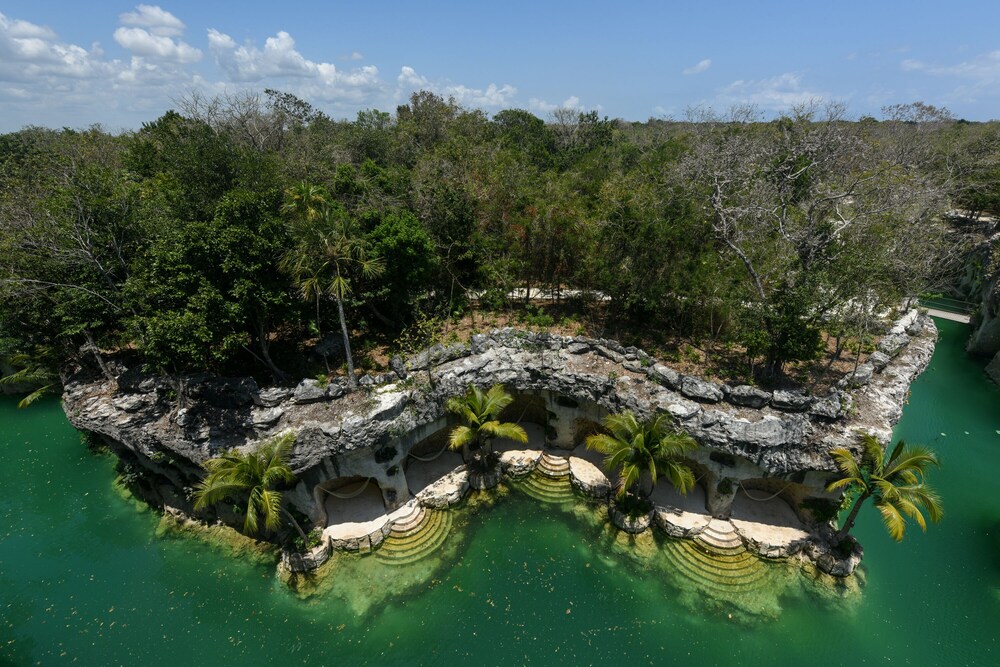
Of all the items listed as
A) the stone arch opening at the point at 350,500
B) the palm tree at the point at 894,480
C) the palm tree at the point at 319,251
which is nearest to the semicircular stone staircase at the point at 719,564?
the palm tree at the point at 894,480

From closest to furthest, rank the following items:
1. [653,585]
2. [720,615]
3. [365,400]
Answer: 1. [720,615]
2. [653,585]
3. [365,400]

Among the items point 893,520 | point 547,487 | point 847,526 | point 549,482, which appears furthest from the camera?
point 549,482

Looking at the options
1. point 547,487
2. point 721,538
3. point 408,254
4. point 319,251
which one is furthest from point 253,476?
point 721,538

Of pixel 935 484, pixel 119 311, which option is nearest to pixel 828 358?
pixel 935 484

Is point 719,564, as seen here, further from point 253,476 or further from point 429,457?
point 253,476

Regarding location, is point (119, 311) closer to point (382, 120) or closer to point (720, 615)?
point (720, 615)

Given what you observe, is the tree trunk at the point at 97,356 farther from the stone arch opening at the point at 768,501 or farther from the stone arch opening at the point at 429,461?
the stone arch opening at the point at 768,501
